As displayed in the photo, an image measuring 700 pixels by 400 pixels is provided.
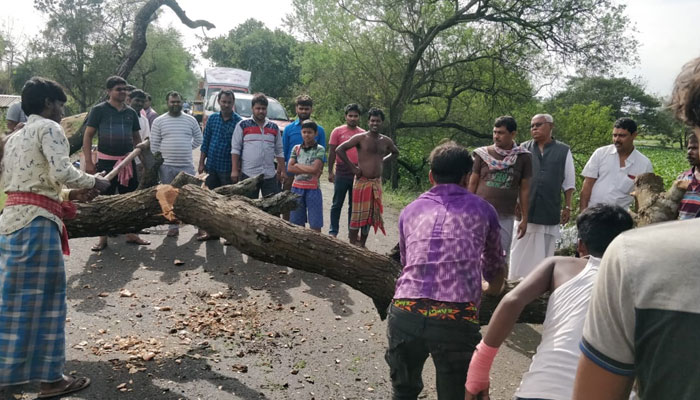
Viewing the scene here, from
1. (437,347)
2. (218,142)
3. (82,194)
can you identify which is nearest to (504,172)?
(437,347)

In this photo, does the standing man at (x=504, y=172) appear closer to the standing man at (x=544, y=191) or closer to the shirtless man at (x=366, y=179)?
the standing man at (x=544, y=191)

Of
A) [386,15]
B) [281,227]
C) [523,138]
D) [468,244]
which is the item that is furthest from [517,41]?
[468,244]

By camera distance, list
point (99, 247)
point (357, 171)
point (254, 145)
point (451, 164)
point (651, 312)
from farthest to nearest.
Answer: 1. point (254, 145)
2. point (99, 247)
3. point (357, 171)
4. point (451, 164)
5. point (651, 312)

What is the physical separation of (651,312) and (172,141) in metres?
6.77

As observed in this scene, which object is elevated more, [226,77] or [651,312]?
[226,77]

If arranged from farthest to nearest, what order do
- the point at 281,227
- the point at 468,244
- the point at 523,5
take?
the point at 523,5 → the point at 281,227 → the point at 468,244

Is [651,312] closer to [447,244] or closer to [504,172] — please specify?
[447,244]

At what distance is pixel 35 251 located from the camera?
10.4 feet

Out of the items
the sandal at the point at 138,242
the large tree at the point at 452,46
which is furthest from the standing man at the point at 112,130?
the large tree at the point at 452,46

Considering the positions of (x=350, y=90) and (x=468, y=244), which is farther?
(x=350, y=90)

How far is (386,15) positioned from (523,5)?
11.6 feet

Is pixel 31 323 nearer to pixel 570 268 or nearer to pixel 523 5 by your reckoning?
pixel 570 268

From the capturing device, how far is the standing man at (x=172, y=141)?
695 centimetres

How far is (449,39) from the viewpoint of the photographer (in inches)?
576
